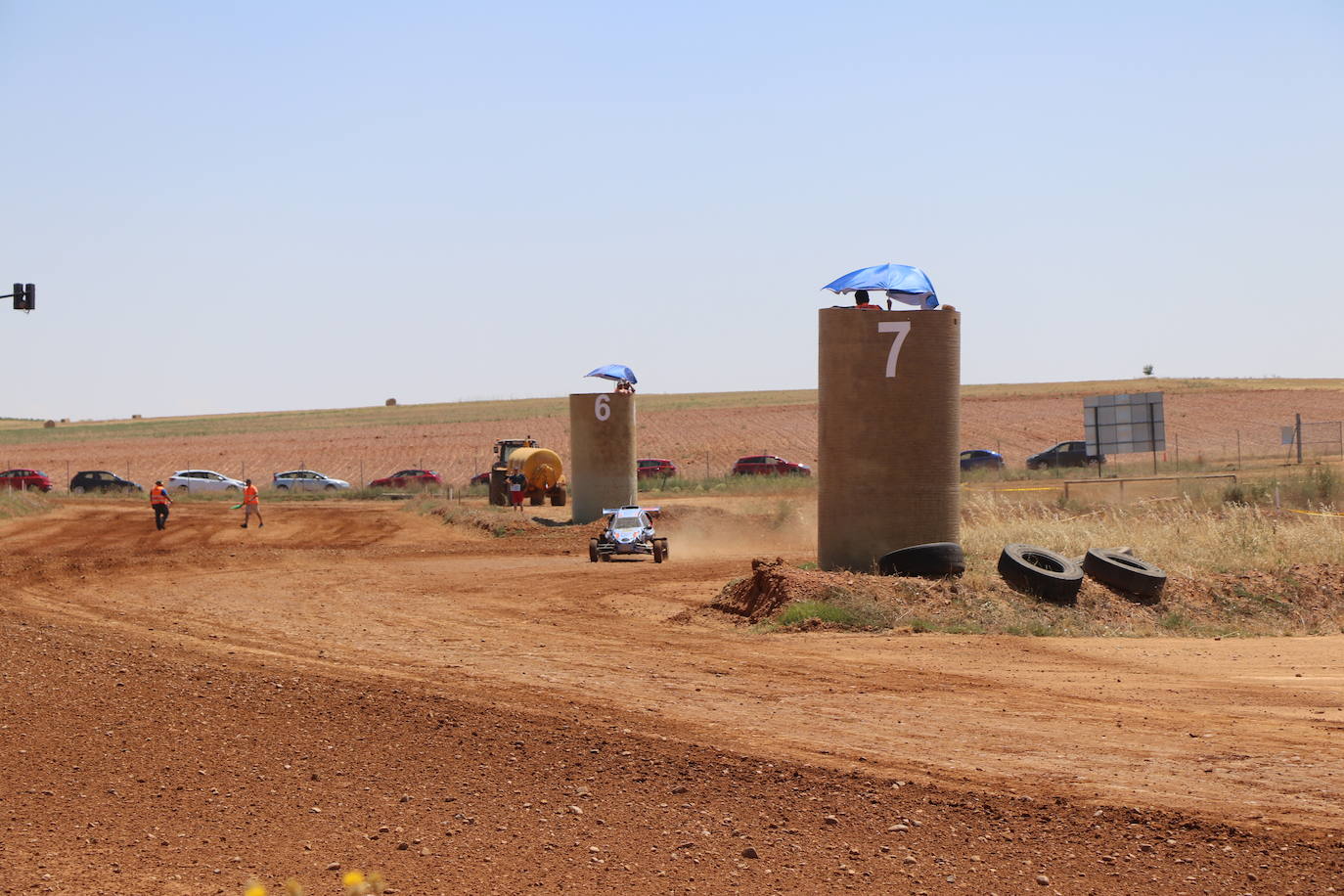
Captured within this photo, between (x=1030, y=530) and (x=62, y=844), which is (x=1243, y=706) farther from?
(x=1030, y=530)

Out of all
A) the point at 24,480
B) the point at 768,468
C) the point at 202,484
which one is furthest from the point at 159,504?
the point at 768,468

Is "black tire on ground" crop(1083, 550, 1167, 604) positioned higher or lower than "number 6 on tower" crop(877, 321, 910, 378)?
lower

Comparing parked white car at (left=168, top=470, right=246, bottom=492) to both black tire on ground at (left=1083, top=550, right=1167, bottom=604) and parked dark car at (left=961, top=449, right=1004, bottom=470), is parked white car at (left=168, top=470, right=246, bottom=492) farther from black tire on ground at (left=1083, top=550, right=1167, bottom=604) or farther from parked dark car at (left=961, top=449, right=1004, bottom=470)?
black tire on ground at (left=1083, top=550, right=1167, bottom=604)

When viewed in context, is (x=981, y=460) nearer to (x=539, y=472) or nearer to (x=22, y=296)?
(x=539, y=472)

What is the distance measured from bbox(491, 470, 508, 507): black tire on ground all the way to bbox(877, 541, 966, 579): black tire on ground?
28222 millimetres

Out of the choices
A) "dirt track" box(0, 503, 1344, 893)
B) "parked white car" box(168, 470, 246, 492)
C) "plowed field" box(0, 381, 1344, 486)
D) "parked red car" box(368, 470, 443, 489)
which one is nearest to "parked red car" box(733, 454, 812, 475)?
"plowed field" box(0, 381, 1344, 486)

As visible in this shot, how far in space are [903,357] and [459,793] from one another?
12.0 meters

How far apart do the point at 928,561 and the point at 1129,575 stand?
2.84m

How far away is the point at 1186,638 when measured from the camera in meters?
16.2

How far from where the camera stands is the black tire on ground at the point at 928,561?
18.5 meters

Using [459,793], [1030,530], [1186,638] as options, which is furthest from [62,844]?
[1030,530]

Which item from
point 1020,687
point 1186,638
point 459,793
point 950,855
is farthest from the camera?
point 1186,638

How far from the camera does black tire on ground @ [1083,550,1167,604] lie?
1823 cm

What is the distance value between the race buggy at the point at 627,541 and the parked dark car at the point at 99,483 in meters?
41.2
